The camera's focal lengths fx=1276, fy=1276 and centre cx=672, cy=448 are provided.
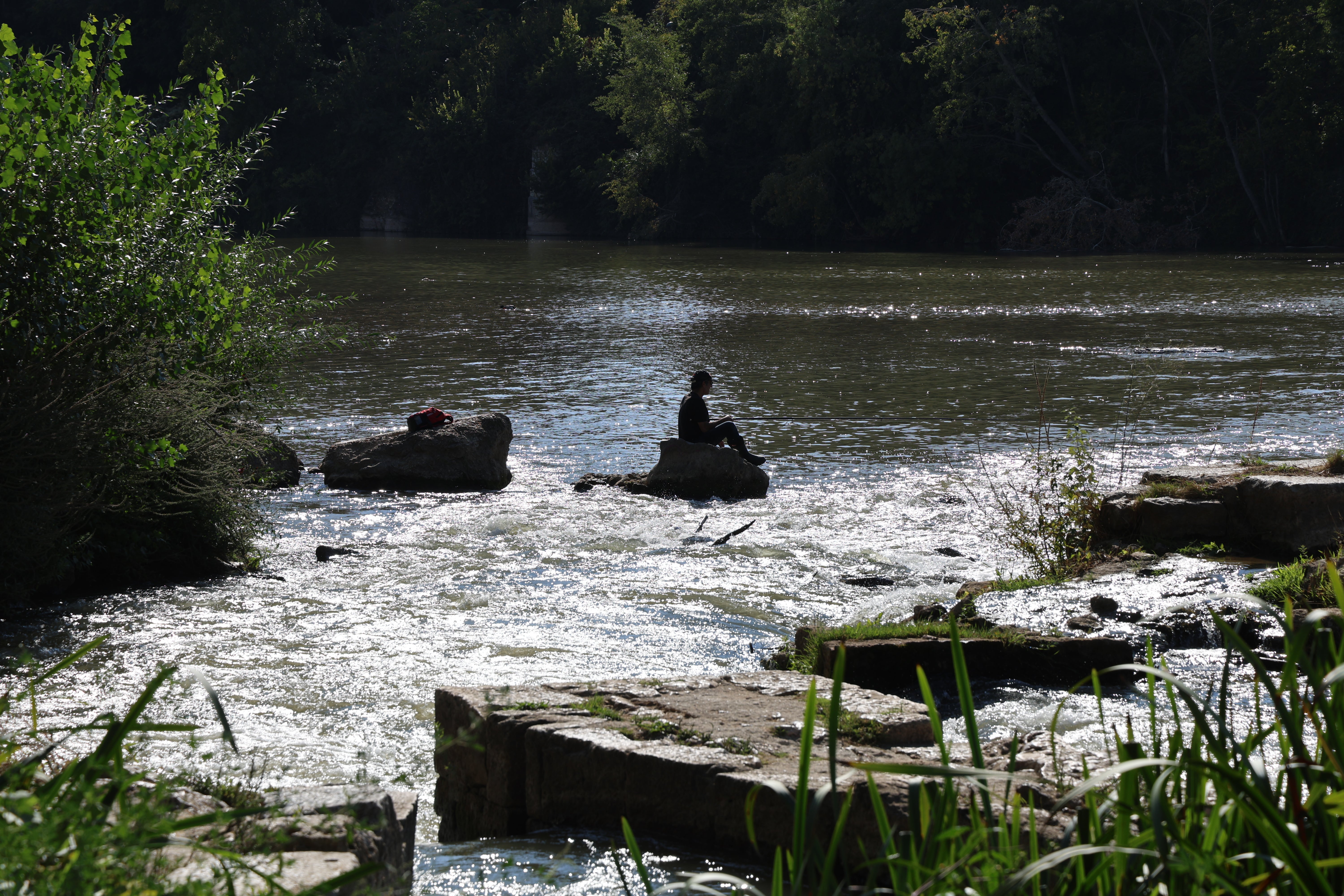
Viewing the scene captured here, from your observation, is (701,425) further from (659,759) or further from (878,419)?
(659,759)

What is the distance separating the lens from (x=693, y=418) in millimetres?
12789

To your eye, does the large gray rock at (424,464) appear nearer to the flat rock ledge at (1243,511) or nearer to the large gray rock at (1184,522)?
the flat rock ledge at (1243,511)

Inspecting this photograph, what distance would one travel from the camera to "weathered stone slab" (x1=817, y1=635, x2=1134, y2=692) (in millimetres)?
6199

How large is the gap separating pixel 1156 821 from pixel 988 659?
14.9 feet

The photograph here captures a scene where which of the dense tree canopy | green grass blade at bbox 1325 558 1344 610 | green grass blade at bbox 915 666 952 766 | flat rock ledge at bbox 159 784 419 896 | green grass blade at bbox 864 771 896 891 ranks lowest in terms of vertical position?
flat rock ledge at bbox 159 784 419 896

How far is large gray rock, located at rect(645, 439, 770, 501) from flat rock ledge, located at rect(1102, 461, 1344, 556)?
3.51 meters

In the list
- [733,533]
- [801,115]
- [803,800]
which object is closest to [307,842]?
[803,800]

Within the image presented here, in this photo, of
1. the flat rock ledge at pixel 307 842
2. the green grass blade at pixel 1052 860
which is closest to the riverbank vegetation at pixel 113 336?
the flat rock ledge at pixel 307 842

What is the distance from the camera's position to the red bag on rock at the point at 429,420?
12844 millimetres

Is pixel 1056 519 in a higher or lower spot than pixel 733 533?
higher

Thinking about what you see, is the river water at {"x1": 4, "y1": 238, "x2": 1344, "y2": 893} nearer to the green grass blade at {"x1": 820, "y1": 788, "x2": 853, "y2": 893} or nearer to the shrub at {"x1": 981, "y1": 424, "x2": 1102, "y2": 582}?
the shrub at {"x1": 981, "y1": 424, "x2": 1102, "y2": 582}

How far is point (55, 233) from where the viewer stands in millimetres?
7594

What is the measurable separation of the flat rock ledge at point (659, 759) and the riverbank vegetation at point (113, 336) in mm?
3526

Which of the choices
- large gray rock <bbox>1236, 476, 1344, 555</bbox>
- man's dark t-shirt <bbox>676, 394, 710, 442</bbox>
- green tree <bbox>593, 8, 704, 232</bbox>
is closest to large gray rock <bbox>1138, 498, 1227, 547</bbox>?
large gray rock <bbox>1236, 476, 1344, 555</bbox>
